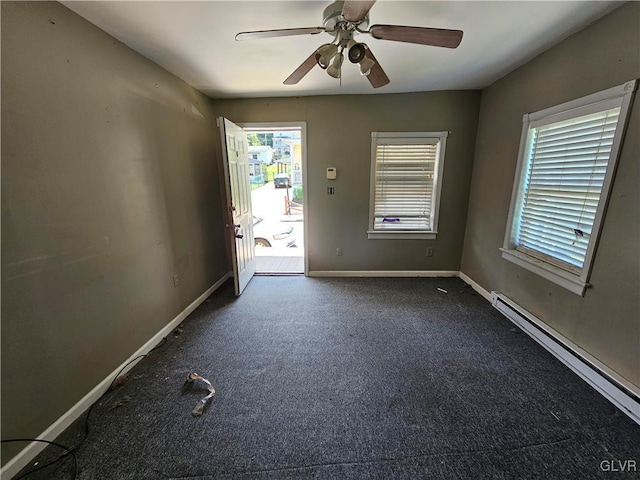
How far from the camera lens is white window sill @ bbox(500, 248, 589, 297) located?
5.92 ft

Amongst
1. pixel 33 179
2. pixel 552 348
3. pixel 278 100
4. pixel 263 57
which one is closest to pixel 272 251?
pixel 278 100

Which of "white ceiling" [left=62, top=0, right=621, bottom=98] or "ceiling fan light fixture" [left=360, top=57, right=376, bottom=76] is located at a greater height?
"white ceiling" [left=62, top=0, right=621, bottom=98]

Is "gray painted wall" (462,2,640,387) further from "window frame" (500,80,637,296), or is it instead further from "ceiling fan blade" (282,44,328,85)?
"ceiling fan blade" (282,44,328,85)

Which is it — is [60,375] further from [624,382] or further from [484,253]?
[484,253]

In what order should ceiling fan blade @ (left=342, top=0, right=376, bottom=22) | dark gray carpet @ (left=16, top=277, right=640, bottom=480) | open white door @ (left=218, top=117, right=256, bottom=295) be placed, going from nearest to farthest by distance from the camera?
1. ceiling fan blade @ (left=342, top=0, right=376, bottom=22)
2. dark gray carpet @ (left=16, top=277, right=640, bottom=480)
3. open white door @ (left=218, top=117, right=256, bottom=295)

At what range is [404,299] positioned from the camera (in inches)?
114

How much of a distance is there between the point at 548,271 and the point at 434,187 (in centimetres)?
157

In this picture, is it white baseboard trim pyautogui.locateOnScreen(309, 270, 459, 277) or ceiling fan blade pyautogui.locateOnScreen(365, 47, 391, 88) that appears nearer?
ceiling fan blade pyautogui.locateOnScreen(365, 47, 391, 88)

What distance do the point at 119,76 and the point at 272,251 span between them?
341cm

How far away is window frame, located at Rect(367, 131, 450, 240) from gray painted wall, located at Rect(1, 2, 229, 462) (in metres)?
2.25

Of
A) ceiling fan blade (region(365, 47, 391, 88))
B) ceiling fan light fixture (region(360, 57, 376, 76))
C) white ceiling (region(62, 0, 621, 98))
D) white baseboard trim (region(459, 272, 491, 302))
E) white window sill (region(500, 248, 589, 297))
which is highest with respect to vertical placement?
white ceiling (region(62, 0, 621, 98))

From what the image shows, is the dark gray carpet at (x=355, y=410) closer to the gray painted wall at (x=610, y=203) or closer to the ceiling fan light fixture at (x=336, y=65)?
the gray painted wall at (x=610, y=203)

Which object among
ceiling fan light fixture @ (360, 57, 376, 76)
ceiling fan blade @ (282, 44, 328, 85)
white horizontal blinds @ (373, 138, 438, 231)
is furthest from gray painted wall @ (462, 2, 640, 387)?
ceiling fan blade @ (282, 44, 328, 85)

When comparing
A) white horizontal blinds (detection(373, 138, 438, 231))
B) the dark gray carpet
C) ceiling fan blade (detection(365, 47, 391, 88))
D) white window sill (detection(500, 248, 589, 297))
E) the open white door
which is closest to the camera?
the dark gray carpet
